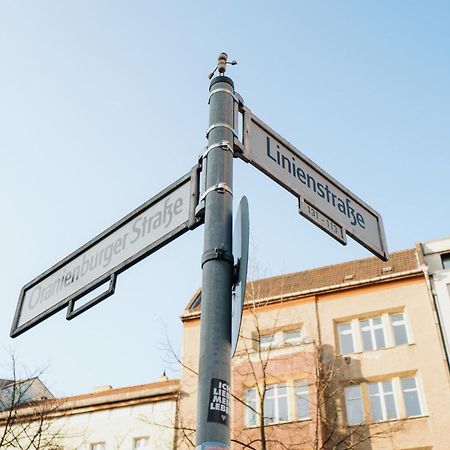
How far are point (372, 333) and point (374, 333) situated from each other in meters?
0.07

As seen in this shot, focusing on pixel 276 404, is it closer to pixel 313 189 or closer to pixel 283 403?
pixel 283 403

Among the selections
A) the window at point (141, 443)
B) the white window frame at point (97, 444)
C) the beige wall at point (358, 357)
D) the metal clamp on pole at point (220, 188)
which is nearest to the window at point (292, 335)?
the beige wall at point (358, 357)

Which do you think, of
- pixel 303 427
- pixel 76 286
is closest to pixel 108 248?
pixel 76 286

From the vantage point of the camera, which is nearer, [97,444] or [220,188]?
[220,188]

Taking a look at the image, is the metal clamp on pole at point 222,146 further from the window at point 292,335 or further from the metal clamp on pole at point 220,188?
the window at point 292,335

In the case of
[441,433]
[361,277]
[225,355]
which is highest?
[361,277]

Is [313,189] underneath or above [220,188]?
above

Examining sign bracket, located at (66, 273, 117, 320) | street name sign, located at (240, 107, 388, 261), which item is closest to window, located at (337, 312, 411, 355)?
street name sign, located at (240, 107, 388, 261)

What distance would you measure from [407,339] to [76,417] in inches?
506

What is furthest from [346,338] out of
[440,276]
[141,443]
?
[141,443]

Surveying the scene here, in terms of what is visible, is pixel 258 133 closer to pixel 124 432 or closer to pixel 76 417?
pixel 124 432

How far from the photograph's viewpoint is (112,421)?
23000 millimetres

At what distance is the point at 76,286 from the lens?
416cm

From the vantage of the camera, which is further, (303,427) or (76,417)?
(76,417)
